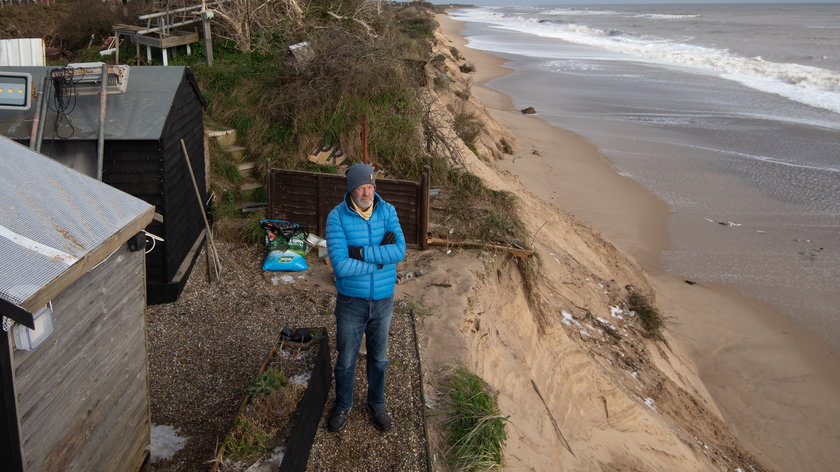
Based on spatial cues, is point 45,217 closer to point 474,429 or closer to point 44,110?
point 474,429

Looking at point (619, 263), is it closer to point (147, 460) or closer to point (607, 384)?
point (607, 384)

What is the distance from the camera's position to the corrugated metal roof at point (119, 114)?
682cm

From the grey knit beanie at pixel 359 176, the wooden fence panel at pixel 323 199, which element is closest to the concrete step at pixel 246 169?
the wooden fence panel at pixel 323 199

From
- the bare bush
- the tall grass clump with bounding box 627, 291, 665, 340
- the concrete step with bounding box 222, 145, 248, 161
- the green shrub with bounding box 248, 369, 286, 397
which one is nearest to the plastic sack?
the concrete step with bounding box 222, 145, 248, 161

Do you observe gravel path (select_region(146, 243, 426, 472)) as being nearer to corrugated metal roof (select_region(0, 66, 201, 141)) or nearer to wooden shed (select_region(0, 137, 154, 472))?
wooden shed (select_region(0, 137, 154, 472))

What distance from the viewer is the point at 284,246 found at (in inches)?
336

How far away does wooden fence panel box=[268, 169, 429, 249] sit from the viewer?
29.4 ft

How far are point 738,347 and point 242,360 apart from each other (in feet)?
25.2

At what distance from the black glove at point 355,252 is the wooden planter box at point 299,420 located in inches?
42.5

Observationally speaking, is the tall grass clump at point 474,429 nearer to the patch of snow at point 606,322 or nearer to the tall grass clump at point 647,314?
the patch of snow at point 606,322

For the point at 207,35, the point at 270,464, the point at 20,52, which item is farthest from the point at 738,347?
the point at 207,35

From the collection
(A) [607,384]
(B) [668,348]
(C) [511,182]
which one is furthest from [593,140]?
(A) [607,384]

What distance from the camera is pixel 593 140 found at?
797 inches

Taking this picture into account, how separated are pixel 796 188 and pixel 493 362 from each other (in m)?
13.0
